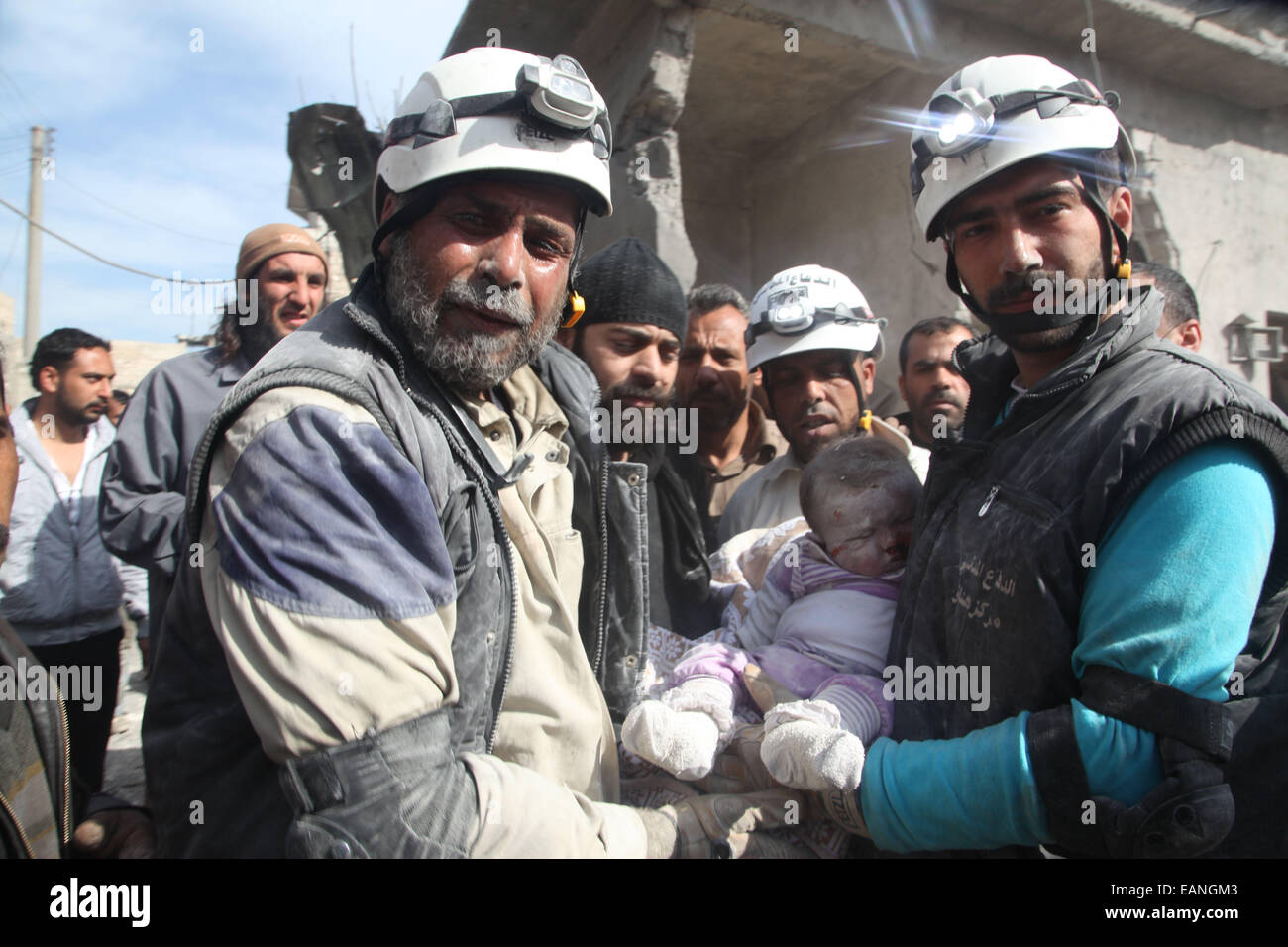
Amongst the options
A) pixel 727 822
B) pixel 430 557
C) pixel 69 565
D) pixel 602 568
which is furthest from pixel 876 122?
pixel 69 565

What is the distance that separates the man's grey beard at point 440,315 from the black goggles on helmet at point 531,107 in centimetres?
25

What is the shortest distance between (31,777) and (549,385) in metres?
1.49

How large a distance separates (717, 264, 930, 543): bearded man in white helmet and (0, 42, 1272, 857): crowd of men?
919 millimetres

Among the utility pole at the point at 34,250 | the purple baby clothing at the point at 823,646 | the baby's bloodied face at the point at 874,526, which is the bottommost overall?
the purple baby clothing at the point at 823,646

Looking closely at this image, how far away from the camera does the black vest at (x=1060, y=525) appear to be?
1511 mm

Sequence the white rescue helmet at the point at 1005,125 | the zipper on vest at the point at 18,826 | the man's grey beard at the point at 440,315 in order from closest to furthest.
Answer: the zipper on vest at the point at 18,826
the man's grey beard at the point at 440,315
the white rescue helmet at the point at 1005,125

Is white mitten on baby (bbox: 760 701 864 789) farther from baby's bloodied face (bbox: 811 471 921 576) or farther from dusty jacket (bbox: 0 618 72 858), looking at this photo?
dusty jacket (bbox: 0 618 72 858)

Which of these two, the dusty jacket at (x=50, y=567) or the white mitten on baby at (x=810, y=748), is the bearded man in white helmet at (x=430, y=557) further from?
the dusty jacket at (x=50, y=567)

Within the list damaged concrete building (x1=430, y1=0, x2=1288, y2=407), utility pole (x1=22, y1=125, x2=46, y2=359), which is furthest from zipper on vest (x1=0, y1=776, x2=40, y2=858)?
utility pole (x1=22, y1=125, x2=46, y2=359)

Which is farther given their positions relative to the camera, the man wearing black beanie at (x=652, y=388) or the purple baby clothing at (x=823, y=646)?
the man wearing black beanie at (x=652, y=388)

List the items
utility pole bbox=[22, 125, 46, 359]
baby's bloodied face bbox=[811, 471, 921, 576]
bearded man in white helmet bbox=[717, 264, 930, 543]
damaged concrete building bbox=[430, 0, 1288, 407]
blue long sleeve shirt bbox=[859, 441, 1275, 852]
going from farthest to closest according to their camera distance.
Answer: utility pole bbox=[22, 125, 46, 359] → damaged concrete building bbox=[430, 0, 1288, 407] → bearded man in white helmet bbox=[717, 264, 930, 543] → baby's bloodied face bbox=[811, 471, 921, 576] → blue long sleeve shirt bbox=[859, 441, 1275, 852]

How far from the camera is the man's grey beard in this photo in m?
1.86

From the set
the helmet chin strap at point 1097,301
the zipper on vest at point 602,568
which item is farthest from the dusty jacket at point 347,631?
the helmet chin strap at point 1097,301

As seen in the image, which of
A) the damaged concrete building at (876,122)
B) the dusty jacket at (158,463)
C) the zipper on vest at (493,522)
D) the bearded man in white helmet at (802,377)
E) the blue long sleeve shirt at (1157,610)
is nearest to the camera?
the blue long sleeve shirt at (1157,610)
